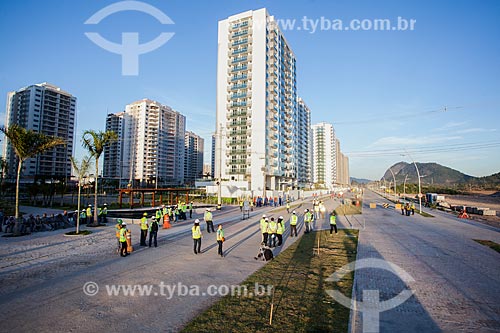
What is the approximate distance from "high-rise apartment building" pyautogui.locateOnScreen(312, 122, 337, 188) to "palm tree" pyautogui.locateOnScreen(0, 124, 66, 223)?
163 meters

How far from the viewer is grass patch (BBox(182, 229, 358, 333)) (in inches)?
243

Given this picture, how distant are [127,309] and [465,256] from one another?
1497 cm

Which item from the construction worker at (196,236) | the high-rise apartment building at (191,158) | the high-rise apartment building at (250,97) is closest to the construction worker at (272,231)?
the construction worker at (196,236)

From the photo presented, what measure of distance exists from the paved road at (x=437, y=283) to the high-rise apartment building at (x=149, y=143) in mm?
101277

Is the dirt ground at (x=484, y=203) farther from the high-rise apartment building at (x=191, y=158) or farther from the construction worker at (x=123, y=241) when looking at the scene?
the high-rise apartment building at (x=191, y=158)

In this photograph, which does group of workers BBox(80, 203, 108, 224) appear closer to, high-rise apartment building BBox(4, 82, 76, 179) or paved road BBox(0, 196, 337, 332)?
paved road BBox(0, 196, 337, 332)

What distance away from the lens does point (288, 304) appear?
7367 millimetres

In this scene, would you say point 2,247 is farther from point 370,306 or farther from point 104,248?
point 370,306

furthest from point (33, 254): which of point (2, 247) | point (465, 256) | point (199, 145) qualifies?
point (199, 145)

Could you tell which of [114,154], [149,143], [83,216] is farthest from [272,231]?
[114,154]

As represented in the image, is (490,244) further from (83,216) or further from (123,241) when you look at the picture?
(83,216)

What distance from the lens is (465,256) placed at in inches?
515

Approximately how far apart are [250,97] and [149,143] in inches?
2356

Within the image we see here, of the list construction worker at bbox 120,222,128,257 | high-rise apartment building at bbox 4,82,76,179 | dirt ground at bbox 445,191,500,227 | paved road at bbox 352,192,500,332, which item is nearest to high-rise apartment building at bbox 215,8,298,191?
dirt ground at bbox 445,191,500,227
